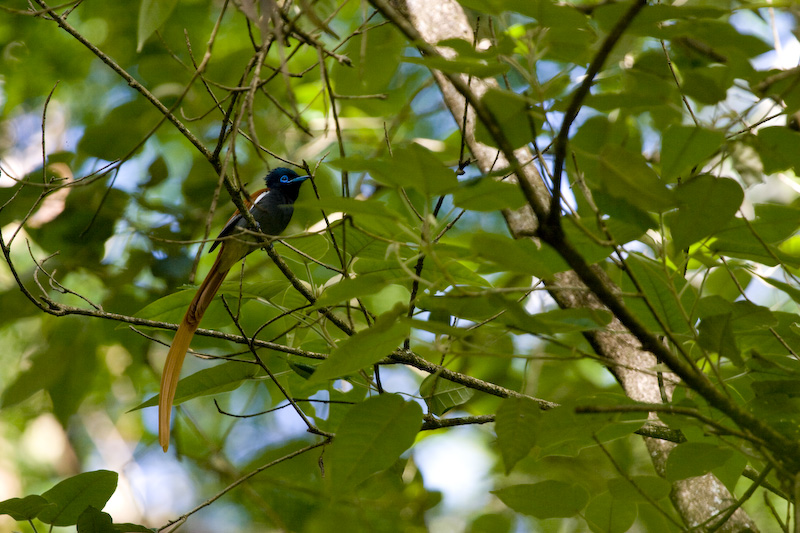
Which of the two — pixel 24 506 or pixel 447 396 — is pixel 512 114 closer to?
pixel 447 396

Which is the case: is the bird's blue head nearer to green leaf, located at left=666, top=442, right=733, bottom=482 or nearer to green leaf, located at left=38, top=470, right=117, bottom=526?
green leaf, located at left=38, top=470, right=117, bottom=526

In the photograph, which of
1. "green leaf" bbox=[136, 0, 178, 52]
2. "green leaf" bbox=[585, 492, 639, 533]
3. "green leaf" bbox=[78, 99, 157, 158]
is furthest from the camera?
"green leaf" bbox=[78, 99, 157, 158]

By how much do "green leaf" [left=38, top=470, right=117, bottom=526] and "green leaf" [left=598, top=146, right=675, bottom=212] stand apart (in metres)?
1.20

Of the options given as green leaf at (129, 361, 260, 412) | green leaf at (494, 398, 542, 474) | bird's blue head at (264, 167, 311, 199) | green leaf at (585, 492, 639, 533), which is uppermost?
bird's blue head at (264, 167, 311, 199)

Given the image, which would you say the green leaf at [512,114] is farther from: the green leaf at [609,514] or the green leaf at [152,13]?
the green leaf at [152,13]

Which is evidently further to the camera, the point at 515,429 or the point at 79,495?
the point at 79,495

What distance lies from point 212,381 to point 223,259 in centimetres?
103

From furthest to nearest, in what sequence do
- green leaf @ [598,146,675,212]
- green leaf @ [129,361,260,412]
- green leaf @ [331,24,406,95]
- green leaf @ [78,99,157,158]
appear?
green leaf @ [78,99,157,158] → green leaf @ [331,24,406,95] → green leaf @ [129,361,260,412] → green leaf @ [598,146,675,212]

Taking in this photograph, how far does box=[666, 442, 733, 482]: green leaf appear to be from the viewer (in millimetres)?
1061

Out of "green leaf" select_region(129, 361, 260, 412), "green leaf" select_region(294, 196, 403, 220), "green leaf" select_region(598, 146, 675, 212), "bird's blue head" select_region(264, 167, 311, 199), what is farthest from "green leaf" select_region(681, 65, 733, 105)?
"bird's blue head" select_region(264, 167, 311, 199)

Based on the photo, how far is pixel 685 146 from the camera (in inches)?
38.3

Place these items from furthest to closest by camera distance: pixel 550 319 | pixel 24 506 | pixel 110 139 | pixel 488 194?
pixel 110 139, pixel 24 506, pixel 550 319, pixel 488 194

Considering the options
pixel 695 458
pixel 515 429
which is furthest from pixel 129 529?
pixel 695 458

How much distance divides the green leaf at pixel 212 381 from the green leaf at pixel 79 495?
201mm
